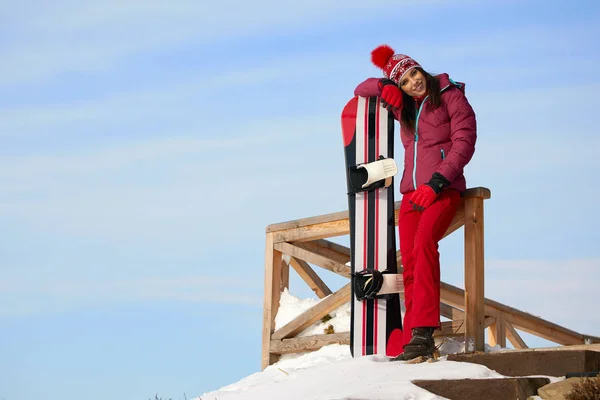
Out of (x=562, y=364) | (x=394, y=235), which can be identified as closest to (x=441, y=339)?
(x=394, y=235)

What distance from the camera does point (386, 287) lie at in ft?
20.7

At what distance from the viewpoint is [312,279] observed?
8227 mm

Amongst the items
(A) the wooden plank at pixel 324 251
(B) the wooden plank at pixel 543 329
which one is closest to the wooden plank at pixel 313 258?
(A) the wooden plank at pixel 324 251

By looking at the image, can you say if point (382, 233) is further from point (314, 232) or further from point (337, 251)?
point (337, 251)

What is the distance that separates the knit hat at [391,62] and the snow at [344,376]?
2.02 metres

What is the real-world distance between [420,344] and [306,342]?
1.73 metres

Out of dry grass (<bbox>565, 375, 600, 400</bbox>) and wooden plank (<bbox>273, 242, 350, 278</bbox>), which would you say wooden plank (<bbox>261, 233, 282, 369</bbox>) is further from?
dry grass (<bbox>565, 375, 600, 400</bbox>)

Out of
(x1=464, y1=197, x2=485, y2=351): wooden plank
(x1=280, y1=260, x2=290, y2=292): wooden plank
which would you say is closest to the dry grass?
(x1=464, y1=197, x2=485, y2=351): wooden plank

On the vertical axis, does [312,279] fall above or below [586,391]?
above

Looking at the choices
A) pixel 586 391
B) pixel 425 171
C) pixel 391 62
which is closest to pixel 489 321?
pixel 425 171

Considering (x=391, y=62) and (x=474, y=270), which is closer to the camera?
(x=474, y=270)

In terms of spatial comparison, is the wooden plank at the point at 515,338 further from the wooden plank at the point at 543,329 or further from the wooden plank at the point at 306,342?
the wooden plank at the point at 306,342

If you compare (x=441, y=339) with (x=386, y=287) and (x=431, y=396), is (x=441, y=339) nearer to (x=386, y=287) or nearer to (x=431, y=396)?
(x=386, y=287)

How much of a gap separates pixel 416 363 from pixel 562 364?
38.0 inches
